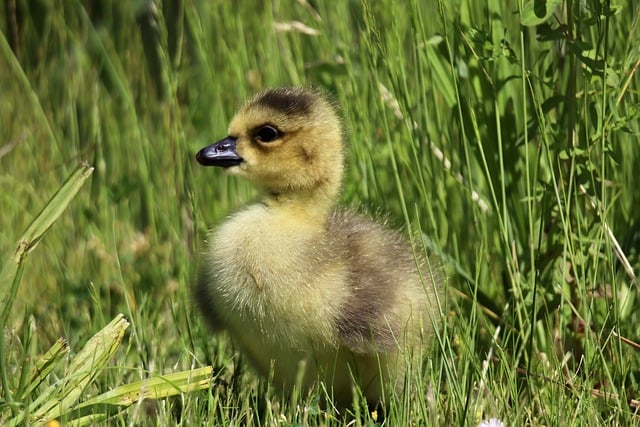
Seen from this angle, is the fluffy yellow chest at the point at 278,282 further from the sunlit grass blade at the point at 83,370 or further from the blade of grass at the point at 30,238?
the blade of grass at the point at 30,238

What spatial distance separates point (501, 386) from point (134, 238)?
193cm

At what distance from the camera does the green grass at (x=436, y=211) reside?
272 cm

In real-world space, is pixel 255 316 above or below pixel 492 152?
below

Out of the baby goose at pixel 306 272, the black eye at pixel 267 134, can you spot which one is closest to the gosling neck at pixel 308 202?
the baby goose at pixel 306 272

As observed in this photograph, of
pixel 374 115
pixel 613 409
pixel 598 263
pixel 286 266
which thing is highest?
pixel 374 115

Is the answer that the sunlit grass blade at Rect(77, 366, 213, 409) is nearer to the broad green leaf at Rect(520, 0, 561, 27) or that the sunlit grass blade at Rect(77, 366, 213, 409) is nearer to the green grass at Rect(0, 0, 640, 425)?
the green grass at Rect(0, 0, 640, 425)

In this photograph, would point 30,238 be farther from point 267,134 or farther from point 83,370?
point 267,134

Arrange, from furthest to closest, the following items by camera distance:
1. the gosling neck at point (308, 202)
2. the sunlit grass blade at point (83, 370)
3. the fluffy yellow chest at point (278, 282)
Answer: the gosling neck at point (308, 202), the fluffy yellow chest at point (278, 282), the sunlit grass blade at point (83, 370)

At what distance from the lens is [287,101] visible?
114 inches

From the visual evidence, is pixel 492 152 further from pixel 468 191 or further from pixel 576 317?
pixel 576 317

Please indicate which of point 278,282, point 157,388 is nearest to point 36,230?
point 157,388

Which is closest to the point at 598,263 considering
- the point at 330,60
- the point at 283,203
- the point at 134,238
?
the point at 283,203

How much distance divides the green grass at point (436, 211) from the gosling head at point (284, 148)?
21cm

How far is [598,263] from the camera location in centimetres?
305
